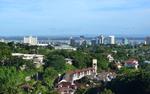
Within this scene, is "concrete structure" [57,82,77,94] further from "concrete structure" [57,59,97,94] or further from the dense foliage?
the dense foliage

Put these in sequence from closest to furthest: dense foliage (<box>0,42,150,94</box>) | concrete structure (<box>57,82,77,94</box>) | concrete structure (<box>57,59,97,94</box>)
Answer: dense foliage (<box>0,42,150,94</box>) → concrete structure (<box>57,82,77,94</box>) → concrete structure (<box>57,59,97,94</box>)

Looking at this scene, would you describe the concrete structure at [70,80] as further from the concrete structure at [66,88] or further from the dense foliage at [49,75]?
the dense foliage at [49,75]

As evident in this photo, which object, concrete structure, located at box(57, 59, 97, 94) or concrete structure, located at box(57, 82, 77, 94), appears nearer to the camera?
concrete structure, located at box(57, 82, 77, 94)

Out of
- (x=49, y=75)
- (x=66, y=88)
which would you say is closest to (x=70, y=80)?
(x=49, y=75)

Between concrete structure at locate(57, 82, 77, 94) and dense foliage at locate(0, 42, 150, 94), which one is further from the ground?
dense foliage at locate(0, 42, 150, 94)

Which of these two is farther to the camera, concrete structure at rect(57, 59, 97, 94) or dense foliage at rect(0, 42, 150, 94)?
concrete structure at rect(57, 59, 97, 94)

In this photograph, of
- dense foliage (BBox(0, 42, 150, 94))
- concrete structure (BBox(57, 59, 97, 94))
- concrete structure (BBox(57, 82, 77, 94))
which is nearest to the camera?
dense foliage (BBox(0, 42, 150, 94))

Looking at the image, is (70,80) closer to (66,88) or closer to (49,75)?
(49,75)

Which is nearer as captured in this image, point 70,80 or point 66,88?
point 66,88

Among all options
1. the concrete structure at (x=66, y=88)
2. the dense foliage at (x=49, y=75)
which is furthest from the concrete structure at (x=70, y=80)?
the dense foliage at (x=49, y=75)

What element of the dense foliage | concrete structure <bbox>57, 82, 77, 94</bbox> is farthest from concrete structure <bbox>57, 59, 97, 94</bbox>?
the dense foliage

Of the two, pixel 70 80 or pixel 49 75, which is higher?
pixel 49 75

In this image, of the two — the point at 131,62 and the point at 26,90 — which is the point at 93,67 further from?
the point at 26,90
